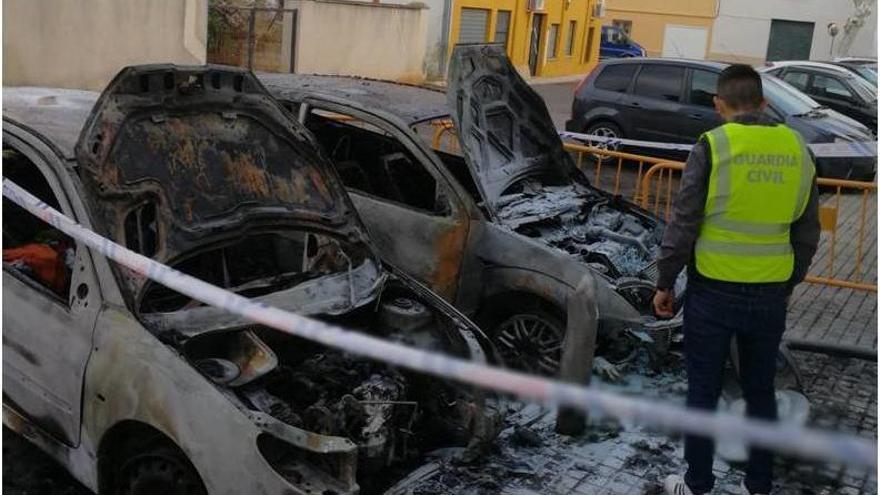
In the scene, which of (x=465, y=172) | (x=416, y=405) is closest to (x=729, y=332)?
(x=416, y=405)

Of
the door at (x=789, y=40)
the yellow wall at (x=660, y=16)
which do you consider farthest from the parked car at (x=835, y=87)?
the door at (x=789, y=40)

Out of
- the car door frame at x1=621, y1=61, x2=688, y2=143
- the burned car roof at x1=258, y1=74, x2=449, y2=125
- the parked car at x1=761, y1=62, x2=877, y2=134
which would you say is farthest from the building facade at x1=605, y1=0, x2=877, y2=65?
the burned car roof at x1=258, y1=74, x2=449, y2=125

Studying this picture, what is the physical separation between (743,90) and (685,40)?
Answer: 133 feet

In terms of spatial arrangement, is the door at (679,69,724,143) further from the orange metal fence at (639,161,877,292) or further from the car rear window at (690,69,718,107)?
the orange metal fence at (639,161,877,292)

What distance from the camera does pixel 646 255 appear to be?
6.43 m

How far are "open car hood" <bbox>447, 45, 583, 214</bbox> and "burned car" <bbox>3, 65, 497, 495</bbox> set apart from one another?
1.68 m

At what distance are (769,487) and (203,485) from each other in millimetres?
2472

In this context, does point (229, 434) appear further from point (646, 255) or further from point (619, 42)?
point (619, 42)

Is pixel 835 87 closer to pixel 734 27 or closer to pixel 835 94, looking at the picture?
pixel 835 94

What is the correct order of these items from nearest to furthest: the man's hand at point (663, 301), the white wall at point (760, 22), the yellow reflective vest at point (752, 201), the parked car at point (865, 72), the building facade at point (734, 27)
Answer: the yellow reflective vest at point (752, 201)
the man's hand at point (663, 301)
the parked car at point (865, 72)
the white wall at point (760, 22)
the building facade at point (734, 27)

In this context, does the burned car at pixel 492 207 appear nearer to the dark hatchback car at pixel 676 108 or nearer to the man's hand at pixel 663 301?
the man's hand at pixel 663 301

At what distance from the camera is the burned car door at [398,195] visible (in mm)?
5953

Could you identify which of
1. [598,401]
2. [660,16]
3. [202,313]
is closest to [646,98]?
[202,313]

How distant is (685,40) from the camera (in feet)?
139
